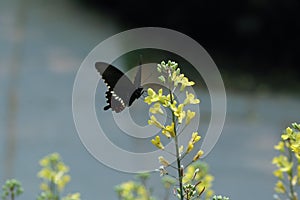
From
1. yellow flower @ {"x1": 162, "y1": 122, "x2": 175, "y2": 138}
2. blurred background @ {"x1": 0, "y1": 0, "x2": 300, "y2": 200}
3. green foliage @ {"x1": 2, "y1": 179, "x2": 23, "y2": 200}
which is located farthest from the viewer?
blurred background @ {"x1": 0, "y1": 0, "x2": 300, "y2": 200}

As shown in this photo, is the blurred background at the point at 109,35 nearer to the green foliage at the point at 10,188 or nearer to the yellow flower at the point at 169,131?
the green foliage at the point at 10,188

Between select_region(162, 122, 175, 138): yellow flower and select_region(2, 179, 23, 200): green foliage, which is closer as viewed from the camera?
select_region(162, 122, 175, 138): yellow flower

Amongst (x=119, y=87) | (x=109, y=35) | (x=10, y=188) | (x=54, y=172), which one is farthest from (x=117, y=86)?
(x=109, y=35)

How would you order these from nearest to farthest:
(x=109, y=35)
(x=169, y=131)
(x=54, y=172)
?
(x=169, y=131) < (x=54, y=172) < (x=109, y=35)

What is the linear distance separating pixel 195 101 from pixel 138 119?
2.00 metres

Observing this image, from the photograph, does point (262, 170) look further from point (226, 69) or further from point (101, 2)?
point (101, 2)

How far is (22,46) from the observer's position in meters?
3.26

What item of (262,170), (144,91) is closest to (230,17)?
(262,170)

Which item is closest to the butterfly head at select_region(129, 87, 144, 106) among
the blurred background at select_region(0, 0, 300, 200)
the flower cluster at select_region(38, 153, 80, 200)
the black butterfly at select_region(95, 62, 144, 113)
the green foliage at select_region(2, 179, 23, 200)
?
the black butterfly at select_region(95, 62, 144, 113)

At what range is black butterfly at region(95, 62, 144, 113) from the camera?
0.71m

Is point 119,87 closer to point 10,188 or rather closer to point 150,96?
point 150,96

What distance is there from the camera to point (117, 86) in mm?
708

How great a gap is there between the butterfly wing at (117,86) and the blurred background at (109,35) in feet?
6.59

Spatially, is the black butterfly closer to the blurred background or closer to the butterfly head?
the butterfly head
